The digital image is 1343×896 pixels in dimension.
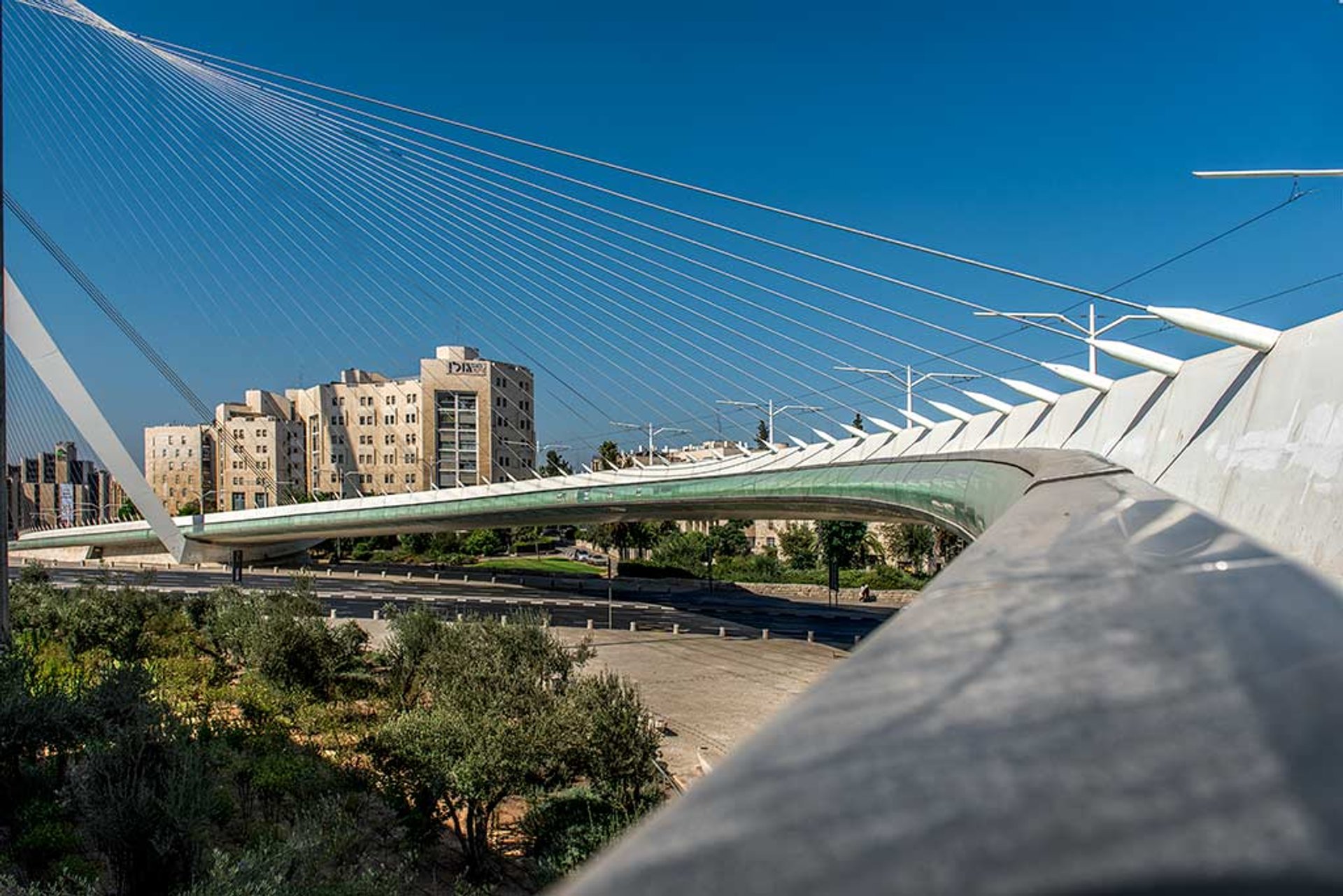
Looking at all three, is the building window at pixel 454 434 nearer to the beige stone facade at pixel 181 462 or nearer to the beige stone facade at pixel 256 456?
the beige stone facade at pixel 256 456

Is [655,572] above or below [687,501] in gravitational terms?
below

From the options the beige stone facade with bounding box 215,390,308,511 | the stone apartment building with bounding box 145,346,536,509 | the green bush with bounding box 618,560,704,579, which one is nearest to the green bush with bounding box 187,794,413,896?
the green bush with bounding box 618,560,704,579

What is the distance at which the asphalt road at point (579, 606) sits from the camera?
1394 inches

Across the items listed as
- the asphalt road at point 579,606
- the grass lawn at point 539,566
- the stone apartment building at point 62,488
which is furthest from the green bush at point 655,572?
the stone apartment building at point 62,488

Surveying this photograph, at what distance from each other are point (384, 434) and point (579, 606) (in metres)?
53.7

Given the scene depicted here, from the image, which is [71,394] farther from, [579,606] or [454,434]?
[454,434]

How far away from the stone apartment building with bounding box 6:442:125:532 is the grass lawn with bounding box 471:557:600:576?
2276 inches

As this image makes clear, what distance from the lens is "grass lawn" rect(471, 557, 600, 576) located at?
2443 inches

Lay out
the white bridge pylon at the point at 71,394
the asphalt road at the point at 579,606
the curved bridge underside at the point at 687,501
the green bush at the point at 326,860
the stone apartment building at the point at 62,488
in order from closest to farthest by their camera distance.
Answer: the green bush at the point at 326,860
the curved bridge underside at the point at 687,501
the white bridge pylon at the point at 71,394
the asphalt road at the point at 579,606
the stone apartment building at the point at 62,488

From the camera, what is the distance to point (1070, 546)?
6.43 ft

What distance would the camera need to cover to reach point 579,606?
4159 centimetres

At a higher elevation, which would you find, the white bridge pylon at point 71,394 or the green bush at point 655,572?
the white bridge pylon at point 71,394

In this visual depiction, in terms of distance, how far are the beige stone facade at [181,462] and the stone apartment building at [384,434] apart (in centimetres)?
32

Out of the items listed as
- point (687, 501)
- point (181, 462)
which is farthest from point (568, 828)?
point (181, 462)
